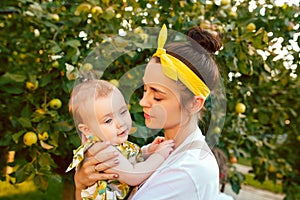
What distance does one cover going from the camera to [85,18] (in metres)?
2.44

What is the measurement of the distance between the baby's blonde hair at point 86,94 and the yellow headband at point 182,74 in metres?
0.16

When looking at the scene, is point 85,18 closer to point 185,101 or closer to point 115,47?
point 115,47

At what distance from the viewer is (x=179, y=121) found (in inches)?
49.9

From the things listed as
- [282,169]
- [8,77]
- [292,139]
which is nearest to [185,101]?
[8,77]

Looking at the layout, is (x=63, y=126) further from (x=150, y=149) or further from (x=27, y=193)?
(x=27, y=193)

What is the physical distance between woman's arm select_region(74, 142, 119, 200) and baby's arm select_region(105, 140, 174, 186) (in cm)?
1

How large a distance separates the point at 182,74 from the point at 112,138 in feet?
0.77

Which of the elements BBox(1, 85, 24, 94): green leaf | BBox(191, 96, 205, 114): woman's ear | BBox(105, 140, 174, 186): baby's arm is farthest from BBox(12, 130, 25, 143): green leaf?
BBox(191, 96, 205, 114): woman's ear

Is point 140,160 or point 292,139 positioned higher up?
point 140,160

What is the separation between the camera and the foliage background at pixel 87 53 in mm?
2146

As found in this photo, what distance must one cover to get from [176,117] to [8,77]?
1.19 m

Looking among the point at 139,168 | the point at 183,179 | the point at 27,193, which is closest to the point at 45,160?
the point at 139,168

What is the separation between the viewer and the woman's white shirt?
3.89ft

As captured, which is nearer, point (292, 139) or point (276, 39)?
point (276, 39)
